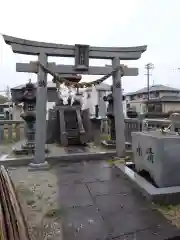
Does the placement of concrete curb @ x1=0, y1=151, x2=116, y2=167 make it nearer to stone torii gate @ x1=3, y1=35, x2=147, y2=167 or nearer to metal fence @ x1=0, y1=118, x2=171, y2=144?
stone torii gate @ x1=3, y1=35, x2=147, y2=167

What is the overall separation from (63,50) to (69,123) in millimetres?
4695

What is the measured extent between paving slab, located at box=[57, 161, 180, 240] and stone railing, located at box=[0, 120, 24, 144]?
5.95 metres

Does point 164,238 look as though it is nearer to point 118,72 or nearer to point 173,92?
point 118,72

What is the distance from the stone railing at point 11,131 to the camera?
30.8ft

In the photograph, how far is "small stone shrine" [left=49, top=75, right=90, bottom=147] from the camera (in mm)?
8758

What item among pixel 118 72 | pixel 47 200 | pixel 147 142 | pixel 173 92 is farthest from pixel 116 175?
pixel 173 92

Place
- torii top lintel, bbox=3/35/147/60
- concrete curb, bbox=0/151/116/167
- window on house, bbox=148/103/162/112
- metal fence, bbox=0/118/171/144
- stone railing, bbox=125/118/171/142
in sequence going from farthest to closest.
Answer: window on house, bbox=148/103/162/112
metal fence, bbox=0/118/171/144
stone railing, bbox=125/118/171/142
concrete curb, bbox=0/151/116/167
torii top lintel, bbox=3/35/147/60

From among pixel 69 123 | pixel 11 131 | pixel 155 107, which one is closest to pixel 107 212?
pixel 69 123

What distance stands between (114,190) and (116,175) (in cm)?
88

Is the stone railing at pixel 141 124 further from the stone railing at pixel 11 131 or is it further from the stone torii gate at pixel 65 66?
the stone railing at pixel 11 131

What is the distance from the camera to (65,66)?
19.0 feet

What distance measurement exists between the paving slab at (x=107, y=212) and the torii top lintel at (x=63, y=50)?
3.28 m

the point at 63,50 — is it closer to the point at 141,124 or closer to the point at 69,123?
the point at 141,124

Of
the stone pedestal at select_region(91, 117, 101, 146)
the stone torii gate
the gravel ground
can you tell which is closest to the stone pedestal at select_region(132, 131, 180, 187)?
the gravel ground
